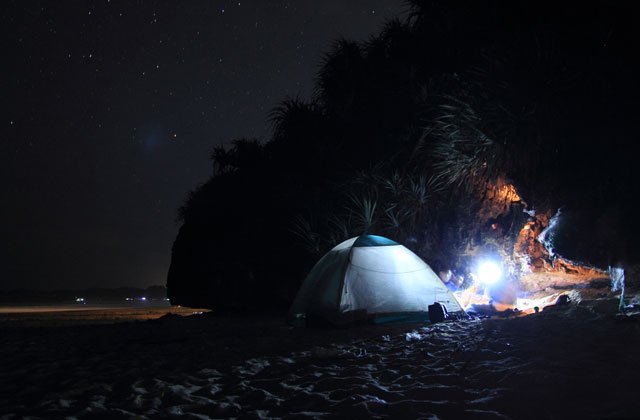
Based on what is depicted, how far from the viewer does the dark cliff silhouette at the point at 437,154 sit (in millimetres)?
9070

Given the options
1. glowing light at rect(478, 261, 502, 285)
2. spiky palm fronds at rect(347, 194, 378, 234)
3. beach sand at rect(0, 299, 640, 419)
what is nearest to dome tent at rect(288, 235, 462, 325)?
beach sand at rect(0, 299, 640, 419)

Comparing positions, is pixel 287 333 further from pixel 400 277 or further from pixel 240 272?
pixel 240 272

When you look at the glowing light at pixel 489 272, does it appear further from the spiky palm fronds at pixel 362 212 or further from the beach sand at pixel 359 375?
the beach sand at pixel 359 375

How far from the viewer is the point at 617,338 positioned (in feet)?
15.1

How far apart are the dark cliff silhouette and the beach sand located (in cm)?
387

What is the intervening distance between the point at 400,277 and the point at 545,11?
8.52m

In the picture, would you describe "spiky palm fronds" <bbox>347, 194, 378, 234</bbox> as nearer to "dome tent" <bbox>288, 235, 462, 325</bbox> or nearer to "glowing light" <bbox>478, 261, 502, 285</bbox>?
"dome tent" <bbox>288, 235, 462, 325</bbox>

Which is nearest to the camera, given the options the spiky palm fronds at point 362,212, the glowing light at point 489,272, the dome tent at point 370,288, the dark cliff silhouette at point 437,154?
the dome tent at point 370,288

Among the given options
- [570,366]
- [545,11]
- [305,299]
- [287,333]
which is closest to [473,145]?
[545,11]

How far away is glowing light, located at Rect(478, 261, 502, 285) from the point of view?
10.4 m

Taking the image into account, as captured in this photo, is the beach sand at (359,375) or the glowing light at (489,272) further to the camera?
the glowing light at (489,272)

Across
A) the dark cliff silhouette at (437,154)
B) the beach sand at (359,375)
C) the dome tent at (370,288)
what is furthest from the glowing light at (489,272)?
the beach sand at (359,375)

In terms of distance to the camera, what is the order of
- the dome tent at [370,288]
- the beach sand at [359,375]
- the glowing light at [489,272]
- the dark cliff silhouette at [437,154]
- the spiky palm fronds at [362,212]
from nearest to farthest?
the beach sand at [359,375], the dome tent at [370,288], the dark cliff silhouette at [437,154], the glowing light at [489,272], the spiky palm fronds at [362,212]

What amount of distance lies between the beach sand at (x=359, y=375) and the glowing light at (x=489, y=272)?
3733 mm
